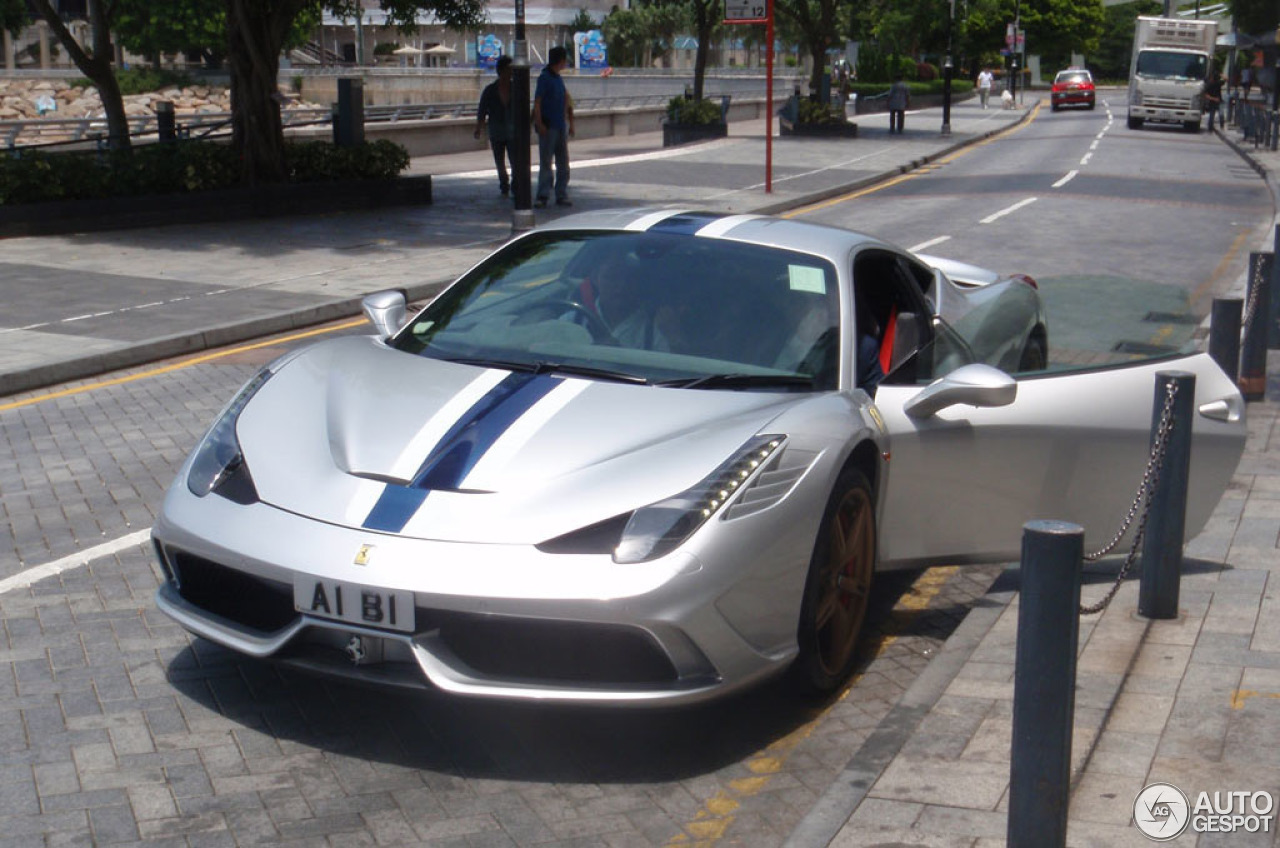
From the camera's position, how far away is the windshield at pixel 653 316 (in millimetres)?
5129

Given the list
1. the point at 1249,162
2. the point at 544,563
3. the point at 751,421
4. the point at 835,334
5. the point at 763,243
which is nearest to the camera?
the point at 544,563

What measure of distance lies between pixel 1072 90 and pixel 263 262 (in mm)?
53598

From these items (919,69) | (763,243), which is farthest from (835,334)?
(919,69)

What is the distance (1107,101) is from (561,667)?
78527mm

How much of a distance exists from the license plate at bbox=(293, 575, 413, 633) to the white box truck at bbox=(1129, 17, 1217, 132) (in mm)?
46465

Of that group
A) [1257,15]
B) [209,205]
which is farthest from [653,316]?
[1257,15]

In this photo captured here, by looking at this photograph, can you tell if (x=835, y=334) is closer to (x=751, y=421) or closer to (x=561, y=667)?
(x=751, y=421)

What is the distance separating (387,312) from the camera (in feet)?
19.4

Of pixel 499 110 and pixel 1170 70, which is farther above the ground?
pixel 1170 70

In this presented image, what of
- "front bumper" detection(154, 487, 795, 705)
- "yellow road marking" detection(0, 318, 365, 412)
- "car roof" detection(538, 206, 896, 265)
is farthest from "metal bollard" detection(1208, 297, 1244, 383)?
"yellow road marking" detection(0, 318, 365, 412)

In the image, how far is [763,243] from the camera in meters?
5.66

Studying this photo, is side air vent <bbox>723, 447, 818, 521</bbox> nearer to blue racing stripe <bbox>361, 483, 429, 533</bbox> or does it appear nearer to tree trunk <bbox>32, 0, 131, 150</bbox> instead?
A: blue racing stripe <bbox>361, 483, 429, 533</bbox>

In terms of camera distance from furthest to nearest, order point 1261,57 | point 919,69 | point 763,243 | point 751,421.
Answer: point 919,69 < point 1261,57 < point 763,243 < point 751,421

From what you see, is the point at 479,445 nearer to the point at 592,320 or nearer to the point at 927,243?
the point at 592,320
